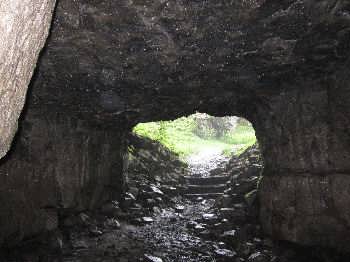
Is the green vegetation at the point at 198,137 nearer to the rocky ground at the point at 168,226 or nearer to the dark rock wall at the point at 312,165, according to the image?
the rocky ground at the point at 168,226

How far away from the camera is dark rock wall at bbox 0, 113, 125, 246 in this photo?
546 cm

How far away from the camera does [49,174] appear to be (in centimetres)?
632

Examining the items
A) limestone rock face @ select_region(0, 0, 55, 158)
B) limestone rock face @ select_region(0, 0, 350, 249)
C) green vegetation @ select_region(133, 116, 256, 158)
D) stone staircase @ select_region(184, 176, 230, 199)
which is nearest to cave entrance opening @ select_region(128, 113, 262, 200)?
stone staircase @ select_region(184, 176, 230, 199)

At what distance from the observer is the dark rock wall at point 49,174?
→ 215 inches

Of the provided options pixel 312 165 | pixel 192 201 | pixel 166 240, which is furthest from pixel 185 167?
pixel 312 165

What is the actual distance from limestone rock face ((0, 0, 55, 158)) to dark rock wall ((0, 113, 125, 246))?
3.32 m

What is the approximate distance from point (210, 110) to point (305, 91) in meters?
2.46

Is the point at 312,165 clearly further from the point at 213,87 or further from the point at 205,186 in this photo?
the point at 205,186

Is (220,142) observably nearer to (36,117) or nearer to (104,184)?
(104,184)

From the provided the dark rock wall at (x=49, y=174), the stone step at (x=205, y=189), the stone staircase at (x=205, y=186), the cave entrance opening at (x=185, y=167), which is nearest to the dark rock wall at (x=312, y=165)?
the cave entrance opening at (x=185, y=167)

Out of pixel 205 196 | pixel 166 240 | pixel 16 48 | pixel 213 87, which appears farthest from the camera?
pixel 205 196

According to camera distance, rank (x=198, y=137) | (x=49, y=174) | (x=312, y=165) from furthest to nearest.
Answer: (x=198, y=137) < (x=49, y=174) < (x=312, y=165)

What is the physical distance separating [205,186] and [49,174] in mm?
6330

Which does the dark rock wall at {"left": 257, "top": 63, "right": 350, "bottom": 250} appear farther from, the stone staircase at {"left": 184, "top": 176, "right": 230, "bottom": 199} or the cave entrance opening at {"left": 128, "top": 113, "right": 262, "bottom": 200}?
the stone staircase at {"left": 184, "top": 176, "right": 230, "bottom": 199}
